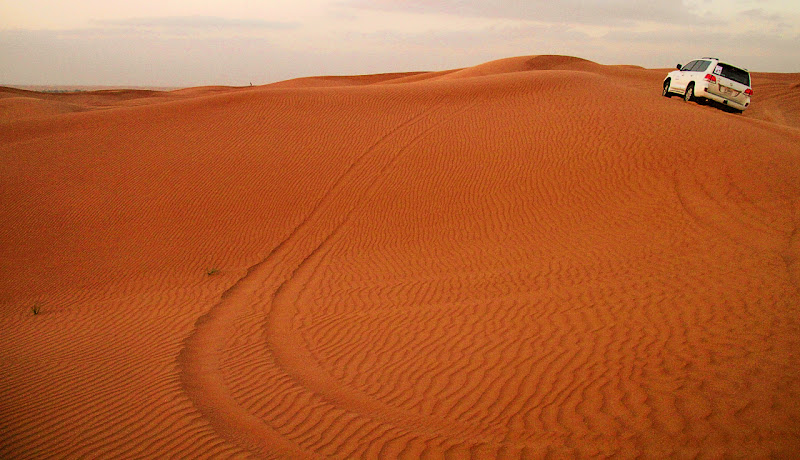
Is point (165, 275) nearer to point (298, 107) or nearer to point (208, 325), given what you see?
point (208, 325)

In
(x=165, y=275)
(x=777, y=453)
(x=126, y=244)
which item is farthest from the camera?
(x=126, y=244)

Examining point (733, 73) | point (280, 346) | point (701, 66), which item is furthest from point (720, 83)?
point (280, 346)

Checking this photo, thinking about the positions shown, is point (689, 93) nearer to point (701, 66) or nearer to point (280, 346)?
point (701, 66)

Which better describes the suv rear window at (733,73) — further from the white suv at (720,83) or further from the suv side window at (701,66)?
the suv side window at (701,66)

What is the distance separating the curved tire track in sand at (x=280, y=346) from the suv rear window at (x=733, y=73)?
11676 millimetres

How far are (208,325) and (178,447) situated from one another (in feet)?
9.66

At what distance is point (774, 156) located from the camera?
11508mm

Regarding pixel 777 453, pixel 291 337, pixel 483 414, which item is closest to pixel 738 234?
pixel 777 453

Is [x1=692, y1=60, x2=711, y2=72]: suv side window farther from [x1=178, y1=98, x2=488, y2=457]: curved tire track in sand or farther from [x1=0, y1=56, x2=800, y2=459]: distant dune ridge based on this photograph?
[x1=178, y1=98, x2=488, y2=457]: curved tire track in sand

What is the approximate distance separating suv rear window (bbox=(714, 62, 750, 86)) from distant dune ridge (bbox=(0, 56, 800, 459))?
213cm

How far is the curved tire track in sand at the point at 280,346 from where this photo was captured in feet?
15.0

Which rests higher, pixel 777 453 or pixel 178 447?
pixel 777 453

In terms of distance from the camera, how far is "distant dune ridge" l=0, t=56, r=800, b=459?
4516 mm

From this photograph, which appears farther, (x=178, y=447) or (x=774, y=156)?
(x=774, y=156)
